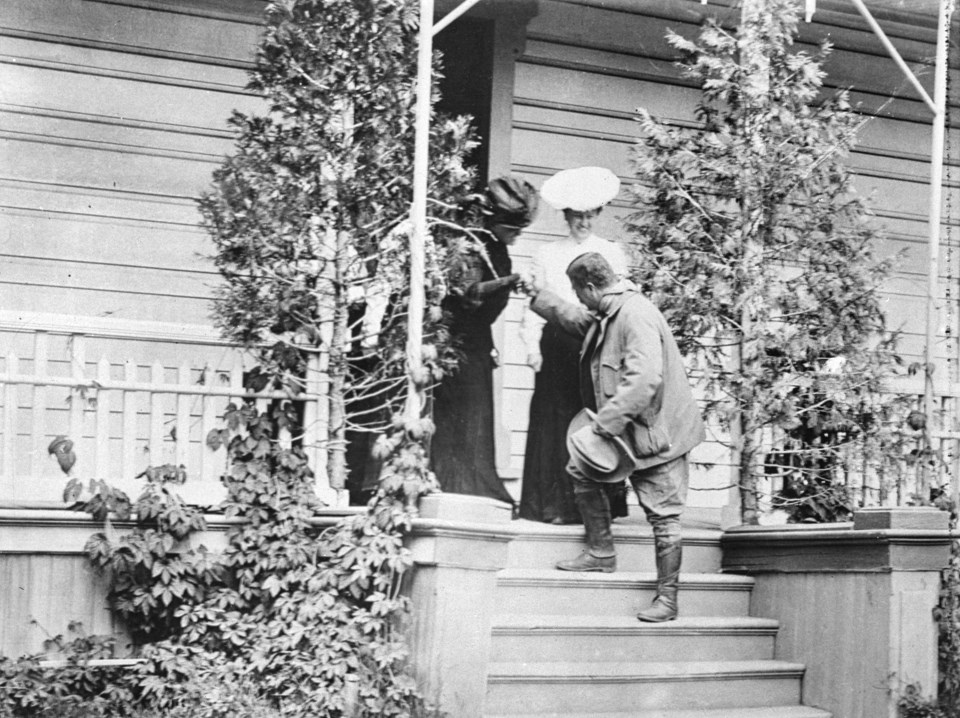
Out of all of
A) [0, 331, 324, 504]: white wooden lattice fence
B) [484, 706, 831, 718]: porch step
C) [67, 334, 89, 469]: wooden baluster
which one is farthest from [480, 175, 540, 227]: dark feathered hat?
[484, 706, 831, 718]: porch step

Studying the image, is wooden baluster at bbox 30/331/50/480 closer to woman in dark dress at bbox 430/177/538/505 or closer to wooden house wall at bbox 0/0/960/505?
wooden house wall at bbox 0/0/960/505

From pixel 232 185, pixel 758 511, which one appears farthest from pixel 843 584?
pixel 232 185

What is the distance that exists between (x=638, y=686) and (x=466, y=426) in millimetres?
2150

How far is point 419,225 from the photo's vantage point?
6.04 meters

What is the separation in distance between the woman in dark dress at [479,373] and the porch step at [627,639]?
1.58m

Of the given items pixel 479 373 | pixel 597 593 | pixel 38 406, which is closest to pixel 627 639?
pixel 597 593

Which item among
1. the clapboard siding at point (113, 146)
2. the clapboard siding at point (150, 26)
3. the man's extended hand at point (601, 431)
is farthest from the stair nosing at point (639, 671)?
the clapboard siding at point (150, 26)

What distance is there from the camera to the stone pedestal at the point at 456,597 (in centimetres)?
546

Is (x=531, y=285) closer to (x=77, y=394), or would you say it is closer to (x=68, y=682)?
(x=77, y=394)

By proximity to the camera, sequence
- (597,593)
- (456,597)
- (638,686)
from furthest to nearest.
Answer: (597,593) < (638,686) < (456,597)

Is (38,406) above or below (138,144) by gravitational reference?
below

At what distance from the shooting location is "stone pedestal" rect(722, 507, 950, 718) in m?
6.11

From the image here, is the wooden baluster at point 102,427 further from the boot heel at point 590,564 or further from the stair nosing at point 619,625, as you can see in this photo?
the boot heel at point 590,564

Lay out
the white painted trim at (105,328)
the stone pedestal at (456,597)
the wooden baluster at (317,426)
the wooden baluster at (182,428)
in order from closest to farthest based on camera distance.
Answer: the stone pedestal at (456,597)
the white painted trim at (105,328)
the wooden baluster at (182,428)
the wooden baluster at (317,426)
